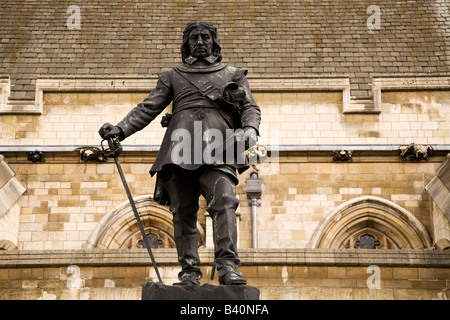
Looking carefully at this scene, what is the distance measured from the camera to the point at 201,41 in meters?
8.34

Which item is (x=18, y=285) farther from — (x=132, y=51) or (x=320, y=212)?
(x=132, y=51)

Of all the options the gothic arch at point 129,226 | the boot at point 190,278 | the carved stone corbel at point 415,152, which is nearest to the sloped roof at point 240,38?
the carved stone corbel at point 415,152

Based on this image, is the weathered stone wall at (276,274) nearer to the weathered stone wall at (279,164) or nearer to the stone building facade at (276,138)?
the stone building facade at (276,138)

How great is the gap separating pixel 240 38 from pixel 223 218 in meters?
14.6

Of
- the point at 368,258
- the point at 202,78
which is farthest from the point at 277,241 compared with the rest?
the point at 202,78

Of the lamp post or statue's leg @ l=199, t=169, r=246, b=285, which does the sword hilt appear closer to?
statue's leg @ l=199, t=169, r=246, b=285

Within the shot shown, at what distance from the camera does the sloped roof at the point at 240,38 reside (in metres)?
21.3

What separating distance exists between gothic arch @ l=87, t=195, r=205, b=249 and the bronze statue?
421 inches

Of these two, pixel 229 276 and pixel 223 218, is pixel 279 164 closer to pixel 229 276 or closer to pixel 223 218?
pixel 223 218

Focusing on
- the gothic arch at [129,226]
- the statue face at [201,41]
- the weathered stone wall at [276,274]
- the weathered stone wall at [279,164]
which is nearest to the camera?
the statue face at [201,41]

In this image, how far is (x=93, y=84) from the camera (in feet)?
66.6

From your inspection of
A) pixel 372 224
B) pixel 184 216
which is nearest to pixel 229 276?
pixel 184 216

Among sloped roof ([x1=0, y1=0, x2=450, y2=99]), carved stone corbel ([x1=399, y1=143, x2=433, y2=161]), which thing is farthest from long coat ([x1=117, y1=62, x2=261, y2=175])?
sloped roof ([x1=0, y1=0, x2=450, y2=99])

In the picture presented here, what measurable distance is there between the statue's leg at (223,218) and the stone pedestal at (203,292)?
0.19 meters
